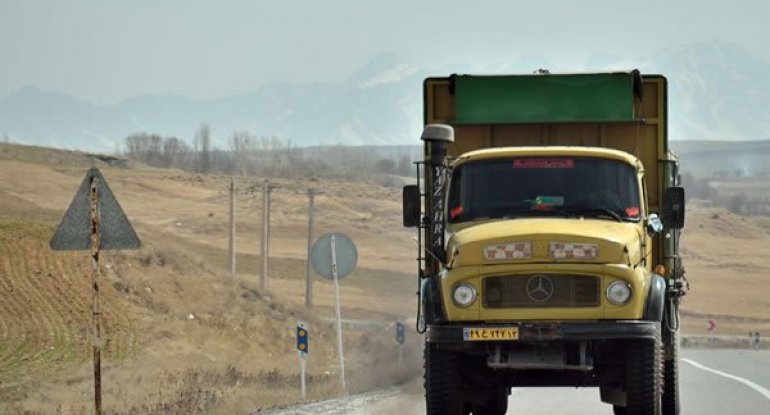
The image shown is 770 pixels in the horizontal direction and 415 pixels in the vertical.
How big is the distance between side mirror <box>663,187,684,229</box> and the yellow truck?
1 cm

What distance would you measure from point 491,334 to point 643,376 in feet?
4.60

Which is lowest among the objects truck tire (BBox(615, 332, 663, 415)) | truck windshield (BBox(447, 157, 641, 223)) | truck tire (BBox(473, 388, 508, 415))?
truck tire (BBox(473, 388, 508, 415))

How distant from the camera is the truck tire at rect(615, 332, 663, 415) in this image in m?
14.0

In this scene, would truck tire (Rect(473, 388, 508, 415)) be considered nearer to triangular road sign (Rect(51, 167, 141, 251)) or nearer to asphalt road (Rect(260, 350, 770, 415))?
asphalt road (Rect(260, 350, 770, 415))

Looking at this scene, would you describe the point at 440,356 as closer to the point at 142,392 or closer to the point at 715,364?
the point at 142,392

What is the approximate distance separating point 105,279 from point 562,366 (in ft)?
110

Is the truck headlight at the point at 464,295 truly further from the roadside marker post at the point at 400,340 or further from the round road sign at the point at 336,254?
the roadside marker post at the point at 400,340

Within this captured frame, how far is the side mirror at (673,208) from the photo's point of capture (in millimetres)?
15227

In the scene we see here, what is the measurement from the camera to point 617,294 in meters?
13.9

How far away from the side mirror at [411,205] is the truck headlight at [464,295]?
5.04 feet

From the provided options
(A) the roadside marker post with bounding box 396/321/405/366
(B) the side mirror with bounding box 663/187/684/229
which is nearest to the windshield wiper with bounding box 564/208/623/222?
(B) the side mirror with bounding box 663/187/684/229

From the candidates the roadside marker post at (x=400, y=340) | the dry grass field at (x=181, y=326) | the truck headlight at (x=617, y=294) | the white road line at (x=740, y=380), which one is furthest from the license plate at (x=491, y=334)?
the roadside marker post at (x=400, y=340)

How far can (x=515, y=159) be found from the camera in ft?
50.0

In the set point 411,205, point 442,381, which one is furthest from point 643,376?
point 411,205
